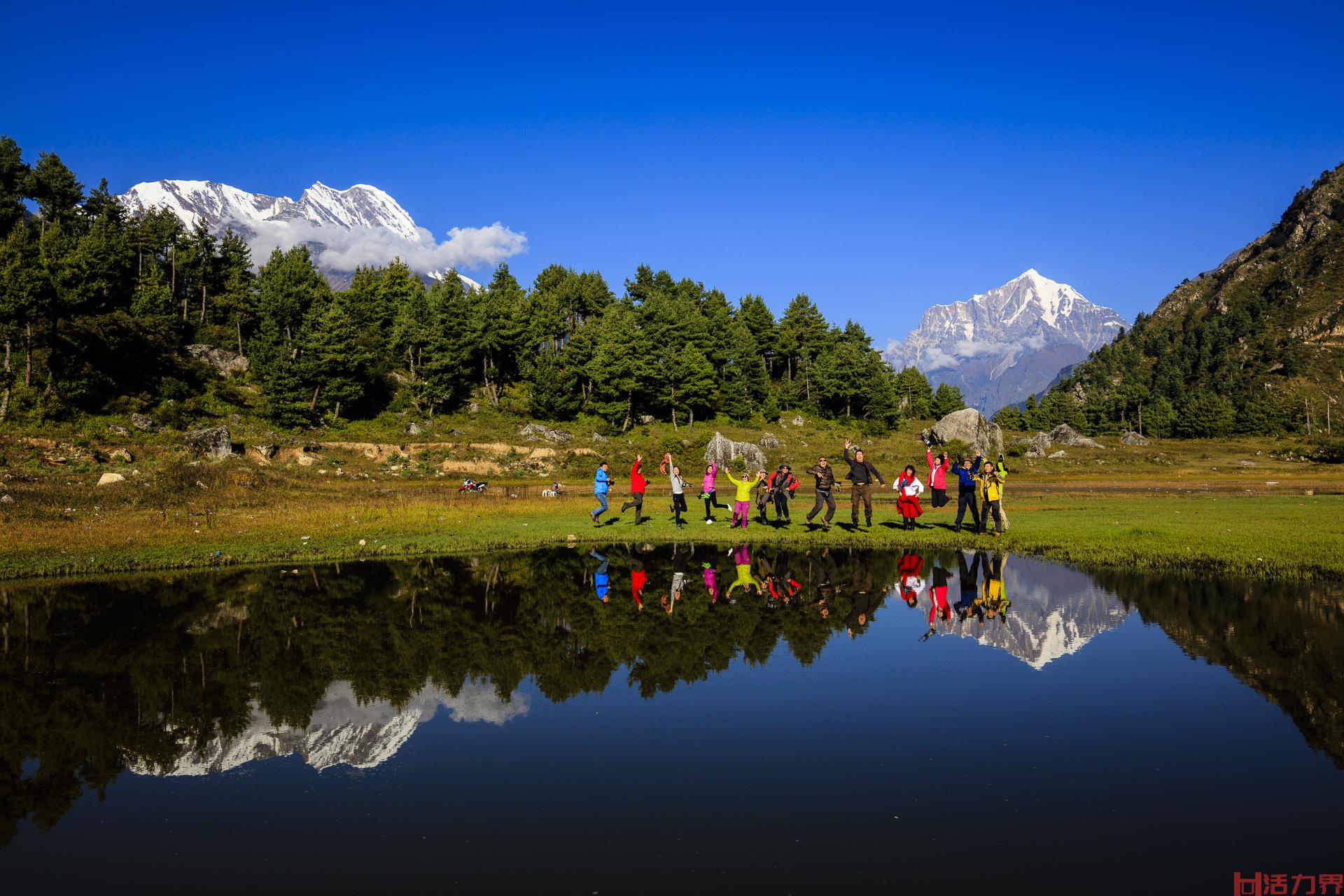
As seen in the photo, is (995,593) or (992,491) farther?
(992,491)

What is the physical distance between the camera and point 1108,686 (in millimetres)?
11633

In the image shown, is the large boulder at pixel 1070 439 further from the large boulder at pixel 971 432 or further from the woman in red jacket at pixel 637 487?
the woman in red jacket at pixel 637 487

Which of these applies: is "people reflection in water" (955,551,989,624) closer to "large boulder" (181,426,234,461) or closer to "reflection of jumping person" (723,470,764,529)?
"reflection of jumping person" (723,470,764,529)

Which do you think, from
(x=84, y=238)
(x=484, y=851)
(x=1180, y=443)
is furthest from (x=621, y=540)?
(x=1180, y=443)

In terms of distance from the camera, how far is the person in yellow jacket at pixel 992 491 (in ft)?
84.5

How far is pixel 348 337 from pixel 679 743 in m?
73.3

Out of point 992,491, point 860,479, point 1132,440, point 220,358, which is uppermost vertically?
point 220,358

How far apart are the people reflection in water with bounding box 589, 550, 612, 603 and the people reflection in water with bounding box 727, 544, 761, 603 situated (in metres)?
2.82

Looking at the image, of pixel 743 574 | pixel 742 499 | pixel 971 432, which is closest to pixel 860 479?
pixel 742 499

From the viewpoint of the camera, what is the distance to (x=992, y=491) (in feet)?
84.5

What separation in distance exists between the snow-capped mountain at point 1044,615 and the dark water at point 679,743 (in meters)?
0.10

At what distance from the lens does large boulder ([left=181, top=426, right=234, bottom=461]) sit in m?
53.0

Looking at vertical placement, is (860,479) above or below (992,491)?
above

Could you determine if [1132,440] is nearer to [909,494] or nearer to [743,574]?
[909,494]
